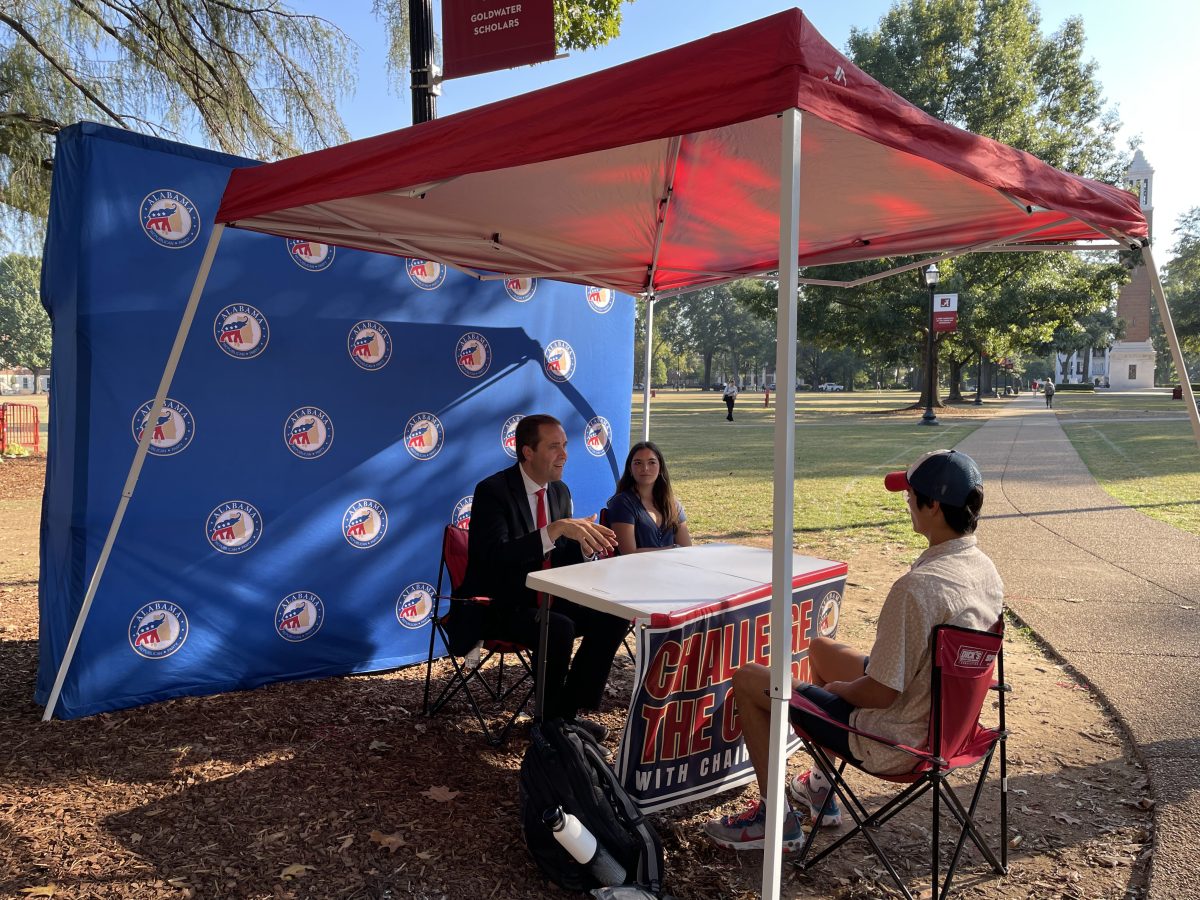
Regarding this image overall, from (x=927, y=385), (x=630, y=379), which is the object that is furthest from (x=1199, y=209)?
(x=630, y=379)

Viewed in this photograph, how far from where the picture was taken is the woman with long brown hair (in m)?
4.42

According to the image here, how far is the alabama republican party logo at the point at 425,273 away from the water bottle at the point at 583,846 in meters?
3.38

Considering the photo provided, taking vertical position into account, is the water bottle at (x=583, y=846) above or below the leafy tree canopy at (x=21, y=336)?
below

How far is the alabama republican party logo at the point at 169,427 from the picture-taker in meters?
4.11

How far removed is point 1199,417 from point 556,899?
127 inches

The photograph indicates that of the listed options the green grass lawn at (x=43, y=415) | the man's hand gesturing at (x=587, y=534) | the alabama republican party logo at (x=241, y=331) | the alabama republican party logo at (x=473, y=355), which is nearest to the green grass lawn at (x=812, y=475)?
the alabama republican party logo at (x=473, y=355)

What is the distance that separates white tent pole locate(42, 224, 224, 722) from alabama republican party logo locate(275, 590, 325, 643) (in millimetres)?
939

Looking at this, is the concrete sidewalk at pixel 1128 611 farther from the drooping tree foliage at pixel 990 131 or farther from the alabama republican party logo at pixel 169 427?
the drooping tree foliage at pixel 990 131

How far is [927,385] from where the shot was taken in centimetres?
2898

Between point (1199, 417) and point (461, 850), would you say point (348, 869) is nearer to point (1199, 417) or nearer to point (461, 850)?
point (461, 850)

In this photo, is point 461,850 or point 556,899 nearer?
point 556,899

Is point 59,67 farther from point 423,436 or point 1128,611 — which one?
point 1128,611

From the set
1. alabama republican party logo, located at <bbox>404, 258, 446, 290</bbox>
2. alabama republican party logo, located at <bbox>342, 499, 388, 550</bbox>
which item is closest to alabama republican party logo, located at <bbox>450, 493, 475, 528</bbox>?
alabama republican party logo, located at <bbox>342, 499, 388, 550</bbox>

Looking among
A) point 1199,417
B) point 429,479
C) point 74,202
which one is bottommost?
point 429,479
